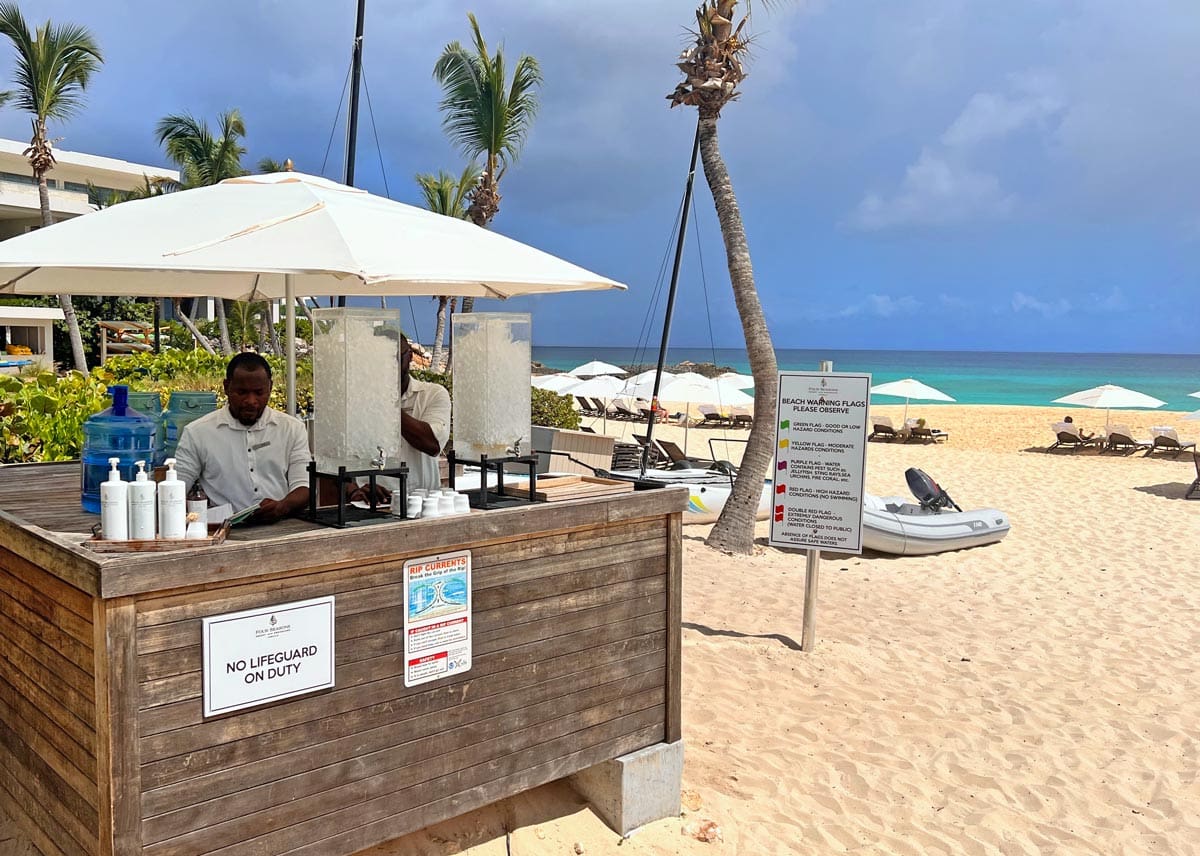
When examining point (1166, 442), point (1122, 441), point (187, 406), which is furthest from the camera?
point (1122, 441)

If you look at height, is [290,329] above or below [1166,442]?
above

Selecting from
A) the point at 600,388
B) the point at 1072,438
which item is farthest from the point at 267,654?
Answer: the point at 1072,438

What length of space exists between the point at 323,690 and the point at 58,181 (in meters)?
40.8

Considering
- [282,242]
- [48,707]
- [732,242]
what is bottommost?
[48,707]

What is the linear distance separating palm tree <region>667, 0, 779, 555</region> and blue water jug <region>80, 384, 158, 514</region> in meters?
6.43

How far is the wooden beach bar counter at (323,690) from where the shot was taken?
100 inches

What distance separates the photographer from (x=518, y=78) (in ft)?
62.0

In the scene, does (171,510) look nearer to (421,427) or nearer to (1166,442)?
(421,427)

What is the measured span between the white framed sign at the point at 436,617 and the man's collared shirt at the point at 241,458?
2.24 feet

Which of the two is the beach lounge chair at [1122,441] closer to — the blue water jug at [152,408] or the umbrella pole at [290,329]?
the umbrella pole at [290,329]

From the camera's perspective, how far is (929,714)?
537 cm

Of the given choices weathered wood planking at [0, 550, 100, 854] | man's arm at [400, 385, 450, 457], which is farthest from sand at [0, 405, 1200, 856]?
man's arm at [400, 385, 450, 457]

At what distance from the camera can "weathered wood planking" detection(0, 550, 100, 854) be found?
103 inches

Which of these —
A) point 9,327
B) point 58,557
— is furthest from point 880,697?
point 9,327
